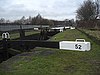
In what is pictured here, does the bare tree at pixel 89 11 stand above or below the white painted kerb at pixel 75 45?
above

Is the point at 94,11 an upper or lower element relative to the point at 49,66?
upper

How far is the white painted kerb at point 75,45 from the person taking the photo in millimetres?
12742

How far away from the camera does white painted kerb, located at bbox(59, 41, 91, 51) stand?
12742mm

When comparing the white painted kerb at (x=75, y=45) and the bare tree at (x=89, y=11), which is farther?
the bare tree at (x=89, y=11)

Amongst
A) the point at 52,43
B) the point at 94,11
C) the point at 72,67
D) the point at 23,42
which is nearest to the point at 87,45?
the point at 52,43

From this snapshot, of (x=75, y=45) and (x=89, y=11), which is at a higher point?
(x=89, y=11)

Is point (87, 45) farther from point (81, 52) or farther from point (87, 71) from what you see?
point (87, 71)

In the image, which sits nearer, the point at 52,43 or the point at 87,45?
the point at 87,45

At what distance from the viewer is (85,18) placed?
73.6 m

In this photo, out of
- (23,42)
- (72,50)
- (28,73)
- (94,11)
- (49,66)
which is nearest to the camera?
(28,73)

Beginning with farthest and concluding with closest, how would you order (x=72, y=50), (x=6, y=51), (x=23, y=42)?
(x=6, y=51) → (x=23, y=42) → (x=72, y=50)

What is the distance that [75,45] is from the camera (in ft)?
43.6

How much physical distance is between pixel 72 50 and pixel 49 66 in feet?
15.3

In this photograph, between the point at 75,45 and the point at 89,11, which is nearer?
the point at 75,45
